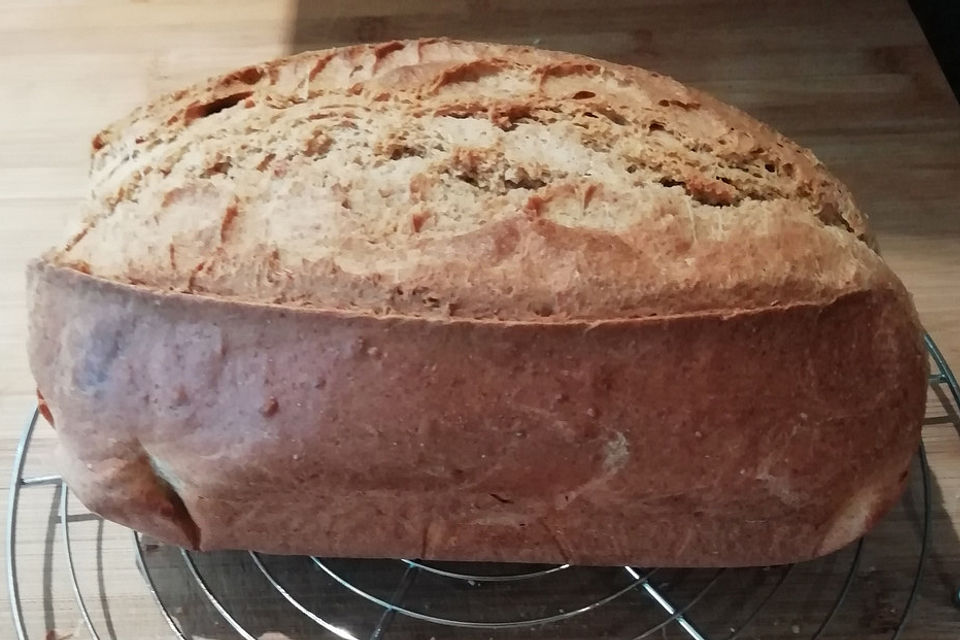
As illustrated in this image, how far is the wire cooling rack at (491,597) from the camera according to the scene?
1.01 m

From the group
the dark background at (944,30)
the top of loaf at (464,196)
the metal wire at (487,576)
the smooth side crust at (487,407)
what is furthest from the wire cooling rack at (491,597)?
the dark background at (944,30)

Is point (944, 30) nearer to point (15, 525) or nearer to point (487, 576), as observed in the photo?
point (487, 576)

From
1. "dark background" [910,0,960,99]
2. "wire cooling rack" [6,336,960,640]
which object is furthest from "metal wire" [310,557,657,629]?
"dark background" [910,0,960,99]

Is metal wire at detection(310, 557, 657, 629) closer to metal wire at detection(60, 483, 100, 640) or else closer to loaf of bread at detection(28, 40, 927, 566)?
loaf of bread at detection(28, 40, 927, 566)

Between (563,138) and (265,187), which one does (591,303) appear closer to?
(563,138)

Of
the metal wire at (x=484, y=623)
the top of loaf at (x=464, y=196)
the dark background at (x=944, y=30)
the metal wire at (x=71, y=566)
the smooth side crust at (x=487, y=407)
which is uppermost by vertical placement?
the dark background at (x=944, y=30)

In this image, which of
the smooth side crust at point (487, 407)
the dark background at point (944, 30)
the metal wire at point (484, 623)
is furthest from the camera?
the dark background at point (944, 30)

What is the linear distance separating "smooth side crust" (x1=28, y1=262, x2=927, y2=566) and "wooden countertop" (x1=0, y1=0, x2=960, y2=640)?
0.76ft

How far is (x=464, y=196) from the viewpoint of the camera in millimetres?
906

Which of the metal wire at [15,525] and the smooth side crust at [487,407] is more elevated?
the smooth side crust at [487,407]

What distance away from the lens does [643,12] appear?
1.63m

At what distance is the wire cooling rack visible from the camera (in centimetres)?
101

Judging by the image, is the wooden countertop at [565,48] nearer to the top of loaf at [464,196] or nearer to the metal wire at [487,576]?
the metal wire at [487,576]

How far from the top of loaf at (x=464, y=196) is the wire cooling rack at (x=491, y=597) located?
0.36 m
